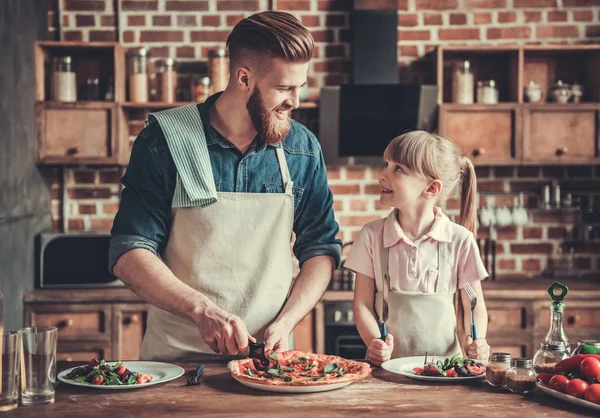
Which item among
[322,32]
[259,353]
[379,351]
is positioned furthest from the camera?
[322,32]

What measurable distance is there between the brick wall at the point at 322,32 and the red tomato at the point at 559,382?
2508mm

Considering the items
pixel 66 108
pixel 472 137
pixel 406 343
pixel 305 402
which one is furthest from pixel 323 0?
pixel 305 402

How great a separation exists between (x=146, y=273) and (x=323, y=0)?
8.23 ft

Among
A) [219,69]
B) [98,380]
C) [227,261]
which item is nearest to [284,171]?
[227,261]

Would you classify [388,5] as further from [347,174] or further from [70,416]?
[70,416]

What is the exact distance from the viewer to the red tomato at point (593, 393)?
4.72ft

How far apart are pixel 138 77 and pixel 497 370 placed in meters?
2.71

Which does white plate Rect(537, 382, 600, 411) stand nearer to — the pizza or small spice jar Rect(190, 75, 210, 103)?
the pizza

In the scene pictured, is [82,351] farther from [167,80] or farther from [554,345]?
[554,345]

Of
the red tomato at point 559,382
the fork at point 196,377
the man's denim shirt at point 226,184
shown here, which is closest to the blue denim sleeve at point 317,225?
the man's denim shirt at point 226,184

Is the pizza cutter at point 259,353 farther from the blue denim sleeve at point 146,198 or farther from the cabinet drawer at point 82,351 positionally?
the cabinet drawer at point 82,351

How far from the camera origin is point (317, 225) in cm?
213

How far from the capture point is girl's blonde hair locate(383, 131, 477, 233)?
7.15ft

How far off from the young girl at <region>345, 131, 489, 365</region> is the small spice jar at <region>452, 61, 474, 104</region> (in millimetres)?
1621
